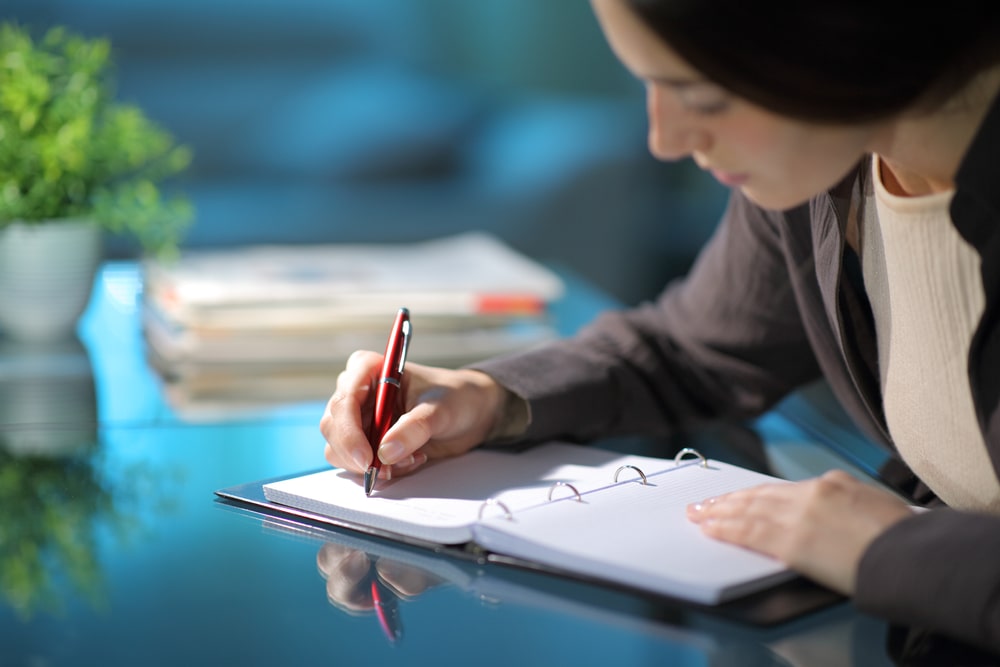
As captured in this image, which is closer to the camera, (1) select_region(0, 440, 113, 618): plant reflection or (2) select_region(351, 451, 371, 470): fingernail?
(1) select_region(0, 440, 113, 618): plant reflection

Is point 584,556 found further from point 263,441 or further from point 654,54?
point 263,441

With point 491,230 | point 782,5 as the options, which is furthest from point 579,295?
point 491,230

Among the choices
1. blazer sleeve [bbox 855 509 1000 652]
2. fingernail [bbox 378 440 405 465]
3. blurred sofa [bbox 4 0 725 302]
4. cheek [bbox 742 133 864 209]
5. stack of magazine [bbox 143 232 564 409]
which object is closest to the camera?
blazer sleeve [bbox 855 509 1000 652]

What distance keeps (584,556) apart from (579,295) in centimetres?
113

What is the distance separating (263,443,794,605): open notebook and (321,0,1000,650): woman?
2 cm


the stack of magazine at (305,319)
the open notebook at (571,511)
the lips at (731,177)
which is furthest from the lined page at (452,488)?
the stack of magazine at (305,319)

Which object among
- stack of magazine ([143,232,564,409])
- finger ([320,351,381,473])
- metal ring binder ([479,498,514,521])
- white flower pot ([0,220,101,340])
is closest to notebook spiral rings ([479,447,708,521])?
metal ring binder ([479,498,514,521])

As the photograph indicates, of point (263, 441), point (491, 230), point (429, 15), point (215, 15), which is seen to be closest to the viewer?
point (263, 441)

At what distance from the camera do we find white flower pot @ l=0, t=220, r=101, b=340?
4.77ft

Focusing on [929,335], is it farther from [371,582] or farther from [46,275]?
[46,275]

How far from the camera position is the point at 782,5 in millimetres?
698

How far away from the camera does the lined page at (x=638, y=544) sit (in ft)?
2.44

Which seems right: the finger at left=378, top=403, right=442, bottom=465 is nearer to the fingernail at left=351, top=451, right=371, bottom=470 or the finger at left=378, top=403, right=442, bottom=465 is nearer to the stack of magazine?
the fingernail at left=351, top=451, right=371, bottom=470

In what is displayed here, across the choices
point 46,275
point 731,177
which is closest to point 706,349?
point 731,177
